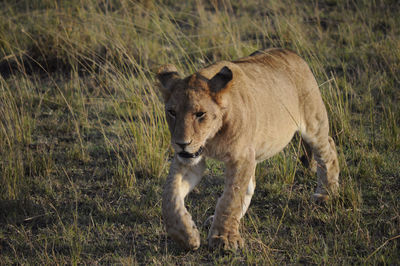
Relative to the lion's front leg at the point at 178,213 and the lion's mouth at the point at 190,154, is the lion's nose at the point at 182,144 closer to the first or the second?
the lion's mouth at the point at 190,154

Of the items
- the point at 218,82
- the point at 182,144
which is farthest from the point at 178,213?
the point at 218,82

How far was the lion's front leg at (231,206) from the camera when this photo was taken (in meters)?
3.38

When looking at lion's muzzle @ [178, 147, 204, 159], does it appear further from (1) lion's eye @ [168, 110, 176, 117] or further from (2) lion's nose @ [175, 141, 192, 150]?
(1) lion's eye @ [168, 110, 176, 117]

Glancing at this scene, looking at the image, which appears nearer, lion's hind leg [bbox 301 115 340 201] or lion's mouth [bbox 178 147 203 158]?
lion's mouth [bbox 178 147 203 158]

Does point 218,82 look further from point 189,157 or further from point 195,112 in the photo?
point 189,157

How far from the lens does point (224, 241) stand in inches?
135

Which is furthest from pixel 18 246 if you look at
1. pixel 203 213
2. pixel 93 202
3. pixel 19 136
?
pixel 19 136

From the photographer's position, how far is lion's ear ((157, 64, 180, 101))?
11.3ft

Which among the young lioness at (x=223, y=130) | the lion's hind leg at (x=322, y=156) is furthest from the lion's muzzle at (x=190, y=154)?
the lion's hind leg at (x=322, y=156)

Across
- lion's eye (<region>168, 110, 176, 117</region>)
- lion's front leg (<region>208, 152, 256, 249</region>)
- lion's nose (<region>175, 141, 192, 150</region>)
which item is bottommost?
lion's front leg (<region>208, 152, 256, 249</region>)

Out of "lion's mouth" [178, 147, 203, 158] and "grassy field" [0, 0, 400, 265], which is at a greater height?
"lion's mouth" [178, 147, 203, 158]

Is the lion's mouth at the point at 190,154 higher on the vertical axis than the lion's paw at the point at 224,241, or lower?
higher

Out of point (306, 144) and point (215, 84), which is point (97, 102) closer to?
point (306, 144)

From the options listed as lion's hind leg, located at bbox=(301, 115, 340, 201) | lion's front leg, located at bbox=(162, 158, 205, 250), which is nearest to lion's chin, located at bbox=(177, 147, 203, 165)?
lion's front leg, located at bbox=(162, 158, 205, 250)
